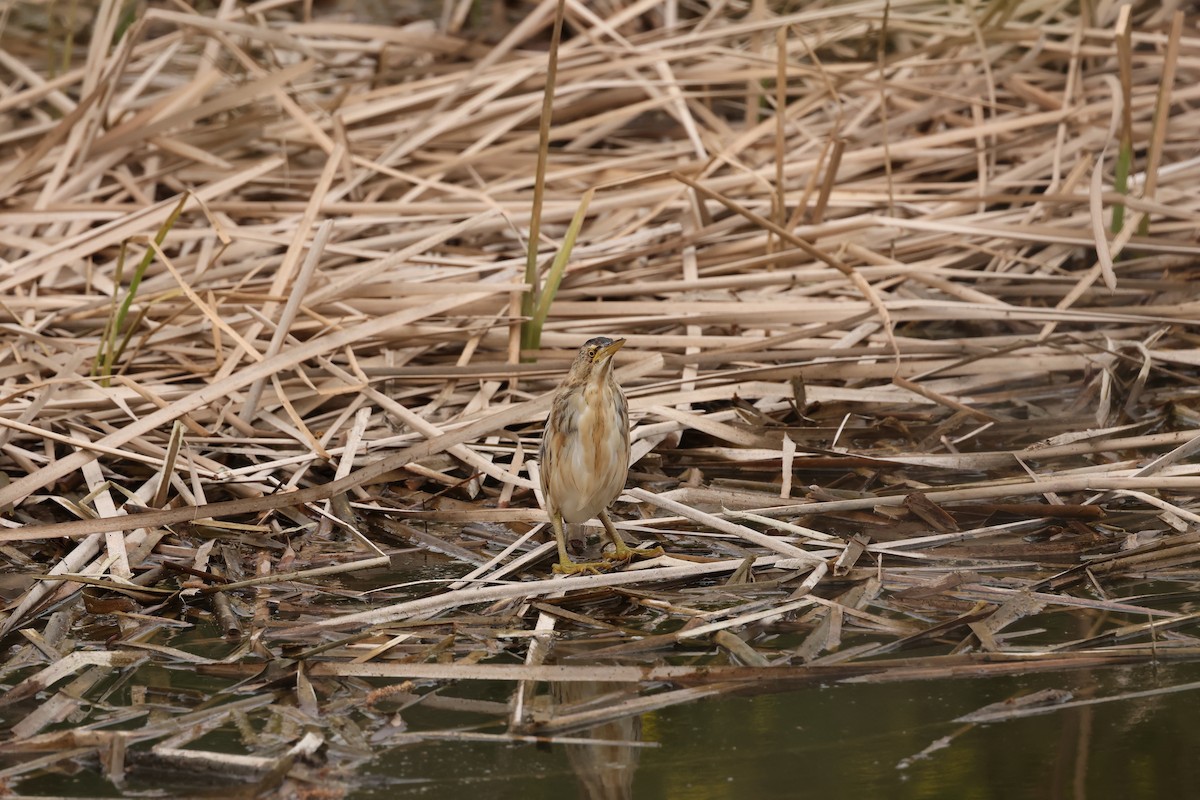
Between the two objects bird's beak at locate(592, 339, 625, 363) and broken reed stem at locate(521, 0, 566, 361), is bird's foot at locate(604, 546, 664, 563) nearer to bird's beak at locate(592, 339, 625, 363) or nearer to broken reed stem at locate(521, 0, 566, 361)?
bird's beak at locate(592, 339, 625, 363)

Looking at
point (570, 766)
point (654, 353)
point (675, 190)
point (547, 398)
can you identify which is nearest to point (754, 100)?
point (675, 190)

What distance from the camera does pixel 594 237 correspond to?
500 centimetres

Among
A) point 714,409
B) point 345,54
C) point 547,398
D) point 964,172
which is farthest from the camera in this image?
point 345,54

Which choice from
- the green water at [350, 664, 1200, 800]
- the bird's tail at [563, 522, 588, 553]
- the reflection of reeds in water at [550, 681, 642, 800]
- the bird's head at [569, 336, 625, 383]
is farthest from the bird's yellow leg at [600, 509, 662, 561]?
the green water at [350, 664, 1200, 800]

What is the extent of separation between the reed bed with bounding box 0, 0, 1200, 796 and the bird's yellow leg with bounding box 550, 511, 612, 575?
0.10 m

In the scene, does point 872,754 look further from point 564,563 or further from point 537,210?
point 537,210

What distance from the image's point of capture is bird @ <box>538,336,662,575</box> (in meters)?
3.19

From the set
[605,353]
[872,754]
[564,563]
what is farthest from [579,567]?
[872,754]

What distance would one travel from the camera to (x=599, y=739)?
240cm

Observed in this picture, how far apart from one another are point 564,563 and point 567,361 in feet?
3.66

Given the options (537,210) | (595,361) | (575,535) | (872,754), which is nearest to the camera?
(872,754)

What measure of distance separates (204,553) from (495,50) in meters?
2.95

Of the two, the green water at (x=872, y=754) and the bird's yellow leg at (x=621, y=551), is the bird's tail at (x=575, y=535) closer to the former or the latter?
the bird's yellow leg at (x=621, y=551)

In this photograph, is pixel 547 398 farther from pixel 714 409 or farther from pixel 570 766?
pixel 570 766
